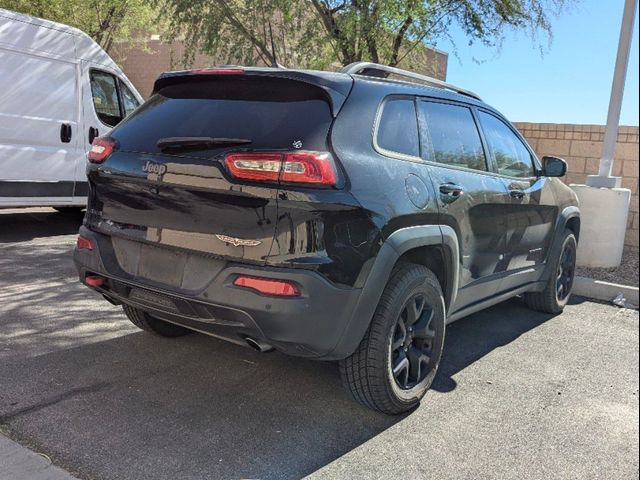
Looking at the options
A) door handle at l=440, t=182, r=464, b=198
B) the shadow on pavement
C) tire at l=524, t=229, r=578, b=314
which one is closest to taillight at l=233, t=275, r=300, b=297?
door handle at l=440, t=182, r=464, b=198

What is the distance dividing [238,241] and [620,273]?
5.95 m

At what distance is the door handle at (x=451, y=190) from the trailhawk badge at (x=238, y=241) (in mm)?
1288

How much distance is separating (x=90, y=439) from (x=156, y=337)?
1451 mm

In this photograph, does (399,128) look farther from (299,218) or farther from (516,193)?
(516,193)

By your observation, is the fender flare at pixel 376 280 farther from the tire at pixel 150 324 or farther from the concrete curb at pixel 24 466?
the tire at pixel 150 324

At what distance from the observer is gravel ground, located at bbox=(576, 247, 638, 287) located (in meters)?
6.95

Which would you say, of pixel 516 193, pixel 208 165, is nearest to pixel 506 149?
pixel 516 193

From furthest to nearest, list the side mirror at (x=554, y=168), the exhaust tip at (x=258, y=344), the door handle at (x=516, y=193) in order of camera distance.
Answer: the side mirror at (x=554, y=168) < the door handle at (x=516, y=193) < the exhaust tip at (x=258, y=344)

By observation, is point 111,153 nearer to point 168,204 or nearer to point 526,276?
point 168,204

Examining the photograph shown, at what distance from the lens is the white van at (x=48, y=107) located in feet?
23.2

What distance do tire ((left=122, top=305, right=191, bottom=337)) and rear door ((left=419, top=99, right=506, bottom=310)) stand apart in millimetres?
1966

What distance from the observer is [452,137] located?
3.99 metres

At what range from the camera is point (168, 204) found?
308 centimetres

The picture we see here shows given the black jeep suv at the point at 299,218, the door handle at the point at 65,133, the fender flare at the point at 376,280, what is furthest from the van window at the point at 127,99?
the fender flare at the point at 376,280
